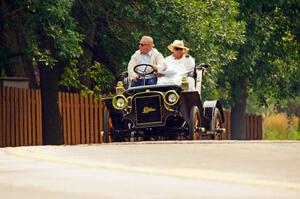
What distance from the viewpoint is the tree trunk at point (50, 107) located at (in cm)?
3097

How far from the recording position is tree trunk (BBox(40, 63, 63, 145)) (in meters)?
31.0

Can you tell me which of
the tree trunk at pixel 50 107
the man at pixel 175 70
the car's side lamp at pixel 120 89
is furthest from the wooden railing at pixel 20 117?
the man at pixel 175 70

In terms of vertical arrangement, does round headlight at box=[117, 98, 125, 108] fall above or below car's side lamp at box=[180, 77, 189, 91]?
below

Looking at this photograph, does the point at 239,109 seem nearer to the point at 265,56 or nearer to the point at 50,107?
the point at 265,56

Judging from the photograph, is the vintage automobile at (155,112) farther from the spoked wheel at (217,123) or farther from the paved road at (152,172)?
the paved road at (152,172)

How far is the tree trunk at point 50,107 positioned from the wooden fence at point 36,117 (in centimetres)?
43

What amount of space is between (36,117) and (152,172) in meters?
21.8

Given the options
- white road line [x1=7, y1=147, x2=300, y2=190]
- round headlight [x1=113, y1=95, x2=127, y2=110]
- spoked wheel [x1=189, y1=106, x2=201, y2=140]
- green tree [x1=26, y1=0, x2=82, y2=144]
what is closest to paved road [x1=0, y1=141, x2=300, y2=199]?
white road line [x1=7, y1=147, x2=300, y2=190]

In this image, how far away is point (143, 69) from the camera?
72.7 feet

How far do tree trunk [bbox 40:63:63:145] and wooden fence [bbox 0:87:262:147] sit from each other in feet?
1.40

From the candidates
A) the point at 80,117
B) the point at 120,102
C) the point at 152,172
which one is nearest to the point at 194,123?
the point at 120,102

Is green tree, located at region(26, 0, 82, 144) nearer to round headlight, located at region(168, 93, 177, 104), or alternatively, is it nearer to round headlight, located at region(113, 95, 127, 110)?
round headlight, located at region(113, 95, 127, 110)

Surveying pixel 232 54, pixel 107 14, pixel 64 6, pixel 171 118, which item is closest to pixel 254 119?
pixel 232 54

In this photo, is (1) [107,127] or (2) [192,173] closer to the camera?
(2) [192,173]
